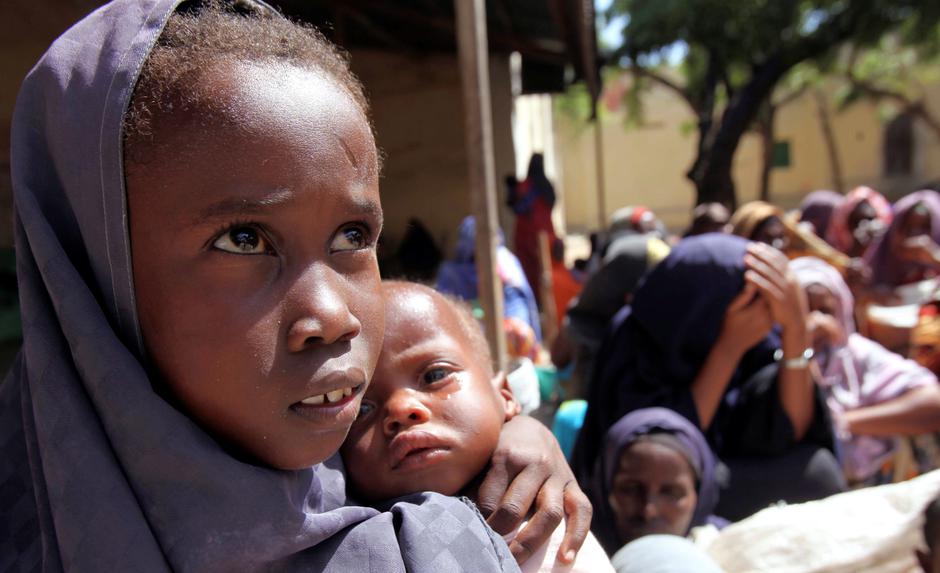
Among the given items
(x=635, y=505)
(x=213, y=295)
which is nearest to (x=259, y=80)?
(x=213, y=295)

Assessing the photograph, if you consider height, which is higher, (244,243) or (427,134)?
(427,134)

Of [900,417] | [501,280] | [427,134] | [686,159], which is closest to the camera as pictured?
[900,417]

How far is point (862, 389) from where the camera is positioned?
3.28 metres

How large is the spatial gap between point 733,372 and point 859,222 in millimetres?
4915

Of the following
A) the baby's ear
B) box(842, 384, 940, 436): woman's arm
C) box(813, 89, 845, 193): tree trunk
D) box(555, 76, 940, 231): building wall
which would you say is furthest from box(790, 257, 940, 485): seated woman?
box(813, 89, 845, 193): tree trunk

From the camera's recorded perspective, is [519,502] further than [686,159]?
No

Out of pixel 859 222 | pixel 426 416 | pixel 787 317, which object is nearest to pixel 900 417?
pixel 787 317

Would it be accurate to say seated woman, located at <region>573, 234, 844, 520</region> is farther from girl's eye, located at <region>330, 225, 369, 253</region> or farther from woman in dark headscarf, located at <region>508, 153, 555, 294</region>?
woman in dark headscarf, located at <region>508, 153, 555, 294</region>

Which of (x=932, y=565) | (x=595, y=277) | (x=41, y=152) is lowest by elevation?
(x=932, y=565)

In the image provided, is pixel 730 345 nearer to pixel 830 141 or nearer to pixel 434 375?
pixel 434 375

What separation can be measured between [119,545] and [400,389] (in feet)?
1.64

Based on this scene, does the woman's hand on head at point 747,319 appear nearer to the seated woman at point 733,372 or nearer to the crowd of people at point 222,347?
the seated woman at point 733,372

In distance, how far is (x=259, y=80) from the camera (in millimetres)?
828

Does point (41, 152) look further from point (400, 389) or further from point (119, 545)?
point (400, 389)
